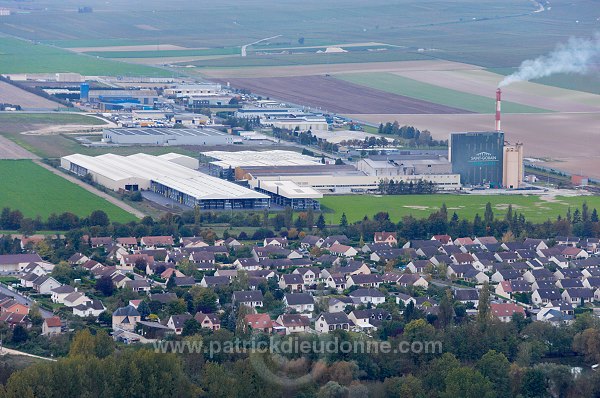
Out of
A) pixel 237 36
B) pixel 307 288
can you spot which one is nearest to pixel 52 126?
pixel 307 288

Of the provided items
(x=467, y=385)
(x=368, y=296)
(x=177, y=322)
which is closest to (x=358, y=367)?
(x=467, y=385)

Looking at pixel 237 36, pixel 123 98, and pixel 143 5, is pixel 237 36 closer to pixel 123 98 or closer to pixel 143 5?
pixel 143 5

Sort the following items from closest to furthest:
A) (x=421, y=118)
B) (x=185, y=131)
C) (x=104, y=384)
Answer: (x=104, y=384) < (x=185, y=131) < (x=421, y=118)

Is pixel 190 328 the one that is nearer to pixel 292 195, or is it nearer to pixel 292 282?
pixel 292 282

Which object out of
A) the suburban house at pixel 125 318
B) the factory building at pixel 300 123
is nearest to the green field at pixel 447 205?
the suburban house at pixel 125 318

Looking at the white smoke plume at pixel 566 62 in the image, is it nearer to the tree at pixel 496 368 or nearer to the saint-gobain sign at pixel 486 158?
the saint-gobain sign at pixel 486 158

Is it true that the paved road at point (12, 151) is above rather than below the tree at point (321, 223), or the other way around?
above
